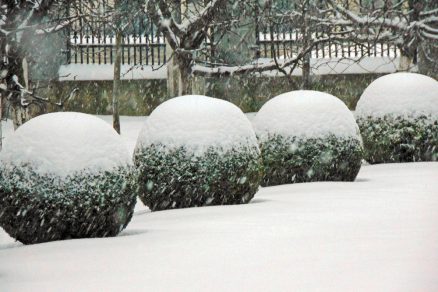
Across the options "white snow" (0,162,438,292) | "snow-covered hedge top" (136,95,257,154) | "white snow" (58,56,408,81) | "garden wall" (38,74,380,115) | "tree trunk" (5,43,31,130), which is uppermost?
"tree trunk" (5,43,31,130)

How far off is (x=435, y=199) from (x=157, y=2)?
17.2ft

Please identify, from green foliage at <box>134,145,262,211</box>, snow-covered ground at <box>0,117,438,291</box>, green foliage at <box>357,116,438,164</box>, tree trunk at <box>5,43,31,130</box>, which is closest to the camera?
snow-covered ground at <box>0,117,438,291</box>

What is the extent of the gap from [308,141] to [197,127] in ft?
7.87

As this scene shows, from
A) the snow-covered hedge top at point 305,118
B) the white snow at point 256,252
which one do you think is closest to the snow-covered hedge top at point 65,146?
the white snow at point 256,252

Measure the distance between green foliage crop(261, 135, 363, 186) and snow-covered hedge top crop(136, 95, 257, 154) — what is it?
5.56 ft

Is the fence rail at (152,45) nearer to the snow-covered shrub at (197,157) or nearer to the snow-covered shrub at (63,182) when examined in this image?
the snow-covered shrub at (197,157)

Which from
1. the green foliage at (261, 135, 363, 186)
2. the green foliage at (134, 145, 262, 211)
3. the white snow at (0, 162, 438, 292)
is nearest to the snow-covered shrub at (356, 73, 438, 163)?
the green foliage at (261, 135, 363, 186)

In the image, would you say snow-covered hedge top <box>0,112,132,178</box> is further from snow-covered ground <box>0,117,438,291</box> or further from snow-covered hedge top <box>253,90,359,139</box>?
snow-covered hedge top <box>253,90,359,139</box>

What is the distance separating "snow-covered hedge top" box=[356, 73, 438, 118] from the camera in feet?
49.4

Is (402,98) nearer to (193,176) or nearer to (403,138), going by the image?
(403,138)

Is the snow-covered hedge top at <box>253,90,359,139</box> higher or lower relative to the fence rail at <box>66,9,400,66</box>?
lower

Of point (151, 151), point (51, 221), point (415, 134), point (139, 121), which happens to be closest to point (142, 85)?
point (139, 121)

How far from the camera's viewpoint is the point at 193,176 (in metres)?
10.4

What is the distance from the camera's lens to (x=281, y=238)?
26.0 ft
